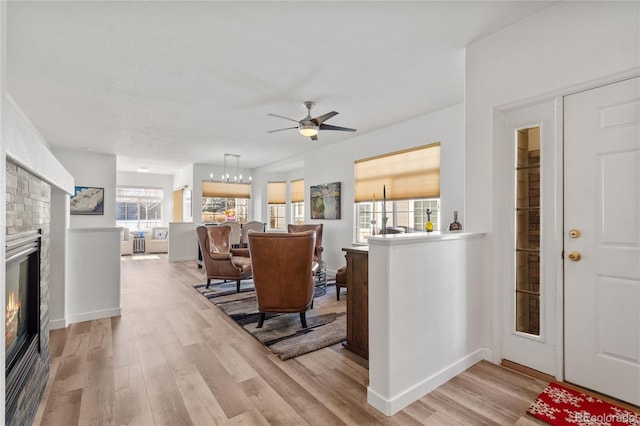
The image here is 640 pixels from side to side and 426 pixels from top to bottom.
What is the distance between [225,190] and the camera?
29.7 ft

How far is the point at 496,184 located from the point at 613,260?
87 centimetres

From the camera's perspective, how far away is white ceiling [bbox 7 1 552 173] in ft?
7.37

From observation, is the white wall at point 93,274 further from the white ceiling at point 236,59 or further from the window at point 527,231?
the window at point 527,231

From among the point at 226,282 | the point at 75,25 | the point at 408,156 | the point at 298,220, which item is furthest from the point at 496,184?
the point at 298,220

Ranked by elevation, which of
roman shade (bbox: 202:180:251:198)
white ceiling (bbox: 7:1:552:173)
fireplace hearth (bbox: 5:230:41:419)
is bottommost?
fireplace hearth (bbox: 5:230:41:419)

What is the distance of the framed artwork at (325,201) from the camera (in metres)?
6.20

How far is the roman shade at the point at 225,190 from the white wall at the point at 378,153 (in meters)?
2.45

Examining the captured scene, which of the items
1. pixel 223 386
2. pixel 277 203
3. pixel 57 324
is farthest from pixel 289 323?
pixel 277 203

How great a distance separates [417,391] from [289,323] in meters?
1.70

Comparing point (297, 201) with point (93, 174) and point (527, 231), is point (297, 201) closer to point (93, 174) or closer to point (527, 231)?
point (93, 174)

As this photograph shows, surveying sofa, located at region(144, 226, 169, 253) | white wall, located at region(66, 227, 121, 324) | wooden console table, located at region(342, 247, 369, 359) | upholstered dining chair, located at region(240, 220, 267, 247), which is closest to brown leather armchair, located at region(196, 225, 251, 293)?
white wall, located at region(66, 227, 121, 324)

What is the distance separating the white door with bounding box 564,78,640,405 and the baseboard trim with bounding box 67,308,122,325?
438cm

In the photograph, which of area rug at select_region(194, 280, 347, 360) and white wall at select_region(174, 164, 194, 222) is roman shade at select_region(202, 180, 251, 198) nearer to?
white wall at select_region(174, 164, 194, 222)

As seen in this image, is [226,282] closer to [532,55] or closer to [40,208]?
[40,208]
